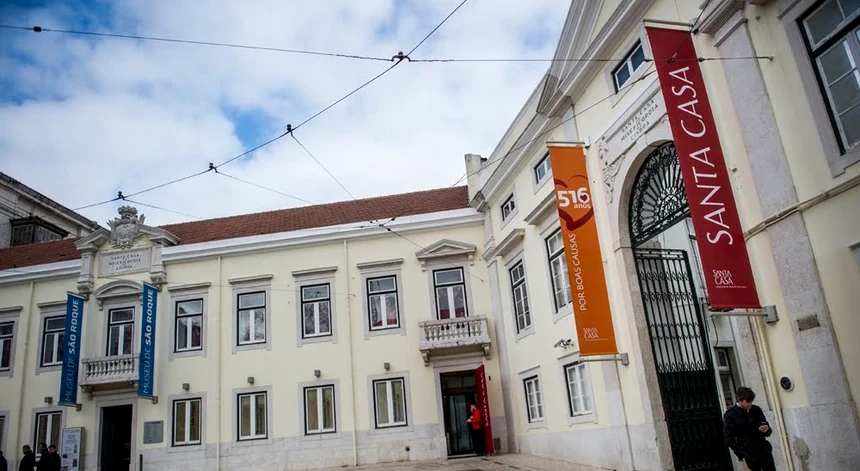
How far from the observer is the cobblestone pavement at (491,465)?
11.9 m

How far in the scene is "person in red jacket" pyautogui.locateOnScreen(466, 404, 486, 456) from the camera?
52.2ft

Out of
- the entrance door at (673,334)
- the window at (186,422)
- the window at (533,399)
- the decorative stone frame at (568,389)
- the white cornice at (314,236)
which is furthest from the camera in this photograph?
the white cornice at (314,236)

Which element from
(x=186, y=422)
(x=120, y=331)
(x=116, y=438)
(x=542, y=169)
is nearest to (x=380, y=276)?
(x=542, y=169)

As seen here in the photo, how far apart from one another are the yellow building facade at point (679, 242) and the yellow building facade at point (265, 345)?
1.65 metres

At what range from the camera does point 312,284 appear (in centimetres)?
1828

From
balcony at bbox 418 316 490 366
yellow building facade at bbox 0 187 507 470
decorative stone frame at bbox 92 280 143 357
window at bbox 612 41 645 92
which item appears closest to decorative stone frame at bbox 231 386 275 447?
yellow building facade at bbox 0 187 507 470

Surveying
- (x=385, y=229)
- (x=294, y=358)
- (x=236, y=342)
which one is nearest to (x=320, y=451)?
(x=294, y=358)

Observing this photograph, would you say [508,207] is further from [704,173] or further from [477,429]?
Result: [704,173]

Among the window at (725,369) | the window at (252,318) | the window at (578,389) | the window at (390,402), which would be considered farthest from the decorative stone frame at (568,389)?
the window at (252,318)

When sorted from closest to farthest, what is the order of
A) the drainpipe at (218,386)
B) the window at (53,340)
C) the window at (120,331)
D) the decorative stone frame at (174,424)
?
1. the drainpipe at (218,386)
2. the decorative stone frame at (174,424)
3. the window at (120,331)
4. the window at (53,340)

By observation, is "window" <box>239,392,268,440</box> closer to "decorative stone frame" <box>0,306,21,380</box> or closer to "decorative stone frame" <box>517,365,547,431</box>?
"decorative stone frame" <box>517,365,547,431</box>

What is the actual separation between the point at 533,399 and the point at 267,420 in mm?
7221

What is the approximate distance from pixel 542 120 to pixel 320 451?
10.2 metres

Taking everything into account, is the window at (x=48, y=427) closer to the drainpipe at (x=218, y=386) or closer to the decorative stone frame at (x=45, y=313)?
the decorative stone frame at (x=45, y=313)
